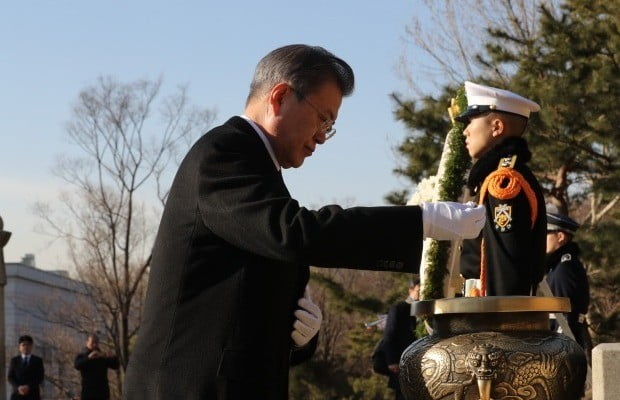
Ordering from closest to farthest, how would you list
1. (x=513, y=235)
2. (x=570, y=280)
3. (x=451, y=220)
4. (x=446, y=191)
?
(x=451, y=220) → (x=513, y=235) → (x=446, y=191) → (x=570, y=280)

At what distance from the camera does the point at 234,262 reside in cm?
328

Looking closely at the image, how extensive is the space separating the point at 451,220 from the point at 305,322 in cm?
52

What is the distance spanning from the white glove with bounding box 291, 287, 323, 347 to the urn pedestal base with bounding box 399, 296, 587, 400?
1.97 ft

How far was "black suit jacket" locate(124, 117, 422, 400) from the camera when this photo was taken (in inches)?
124

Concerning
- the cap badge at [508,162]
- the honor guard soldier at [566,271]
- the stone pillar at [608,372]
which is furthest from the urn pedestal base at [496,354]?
the honor guard soldier at [566,271]

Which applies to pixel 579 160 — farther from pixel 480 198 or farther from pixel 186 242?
pixel 186 242

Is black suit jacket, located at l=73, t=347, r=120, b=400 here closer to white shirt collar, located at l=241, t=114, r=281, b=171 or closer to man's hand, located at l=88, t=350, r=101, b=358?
man's hand, located at l=88, t=350, r=101, b=358

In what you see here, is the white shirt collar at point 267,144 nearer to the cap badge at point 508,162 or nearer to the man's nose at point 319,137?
the man's nose at point 319,137

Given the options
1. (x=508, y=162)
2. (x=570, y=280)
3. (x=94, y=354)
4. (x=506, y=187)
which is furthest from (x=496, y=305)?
(x=94, y=354)

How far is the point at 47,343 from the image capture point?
4847cm

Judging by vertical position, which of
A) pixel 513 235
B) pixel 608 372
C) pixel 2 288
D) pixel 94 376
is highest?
pixel 2 288

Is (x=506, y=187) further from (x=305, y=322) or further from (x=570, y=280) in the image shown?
(x=570, y=280)

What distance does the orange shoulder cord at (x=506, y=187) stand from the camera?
5660 millimetres

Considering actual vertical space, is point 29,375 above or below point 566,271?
above
